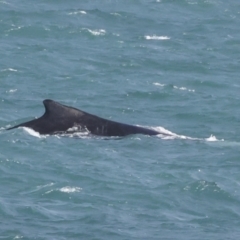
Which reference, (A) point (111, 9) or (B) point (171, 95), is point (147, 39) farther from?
(B) point (171, 95)

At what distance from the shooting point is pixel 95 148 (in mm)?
27781

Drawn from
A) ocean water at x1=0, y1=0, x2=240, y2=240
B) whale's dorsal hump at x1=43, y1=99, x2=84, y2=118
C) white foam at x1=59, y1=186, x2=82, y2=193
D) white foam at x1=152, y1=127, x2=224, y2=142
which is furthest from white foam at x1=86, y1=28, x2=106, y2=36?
white foam at x1=59, y1=186, x2=82, y2=193

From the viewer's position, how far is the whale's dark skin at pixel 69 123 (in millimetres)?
28484

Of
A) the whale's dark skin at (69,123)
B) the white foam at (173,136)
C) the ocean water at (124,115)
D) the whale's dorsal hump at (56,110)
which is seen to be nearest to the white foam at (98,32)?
the ocean water at (124,115)

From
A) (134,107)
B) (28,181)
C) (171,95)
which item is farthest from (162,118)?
(28,181)

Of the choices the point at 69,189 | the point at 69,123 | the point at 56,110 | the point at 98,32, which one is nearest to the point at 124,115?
the point at 69,123

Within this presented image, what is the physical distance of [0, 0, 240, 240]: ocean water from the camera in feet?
72.0

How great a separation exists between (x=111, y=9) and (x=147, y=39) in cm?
848

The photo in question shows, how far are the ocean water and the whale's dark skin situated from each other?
313mm

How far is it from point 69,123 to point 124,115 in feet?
17.2

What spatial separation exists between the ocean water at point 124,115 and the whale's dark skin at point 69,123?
1.03ft

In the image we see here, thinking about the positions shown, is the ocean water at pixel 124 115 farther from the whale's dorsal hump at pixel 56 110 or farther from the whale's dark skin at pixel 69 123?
the whale's dorsal hump at pixel 56 110

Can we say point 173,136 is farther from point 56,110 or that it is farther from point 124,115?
point 124,115

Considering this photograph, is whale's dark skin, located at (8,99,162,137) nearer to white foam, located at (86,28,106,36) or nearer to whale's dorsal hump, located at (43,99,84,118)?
whale's dorsal hump, located at (43,99,84,118)
